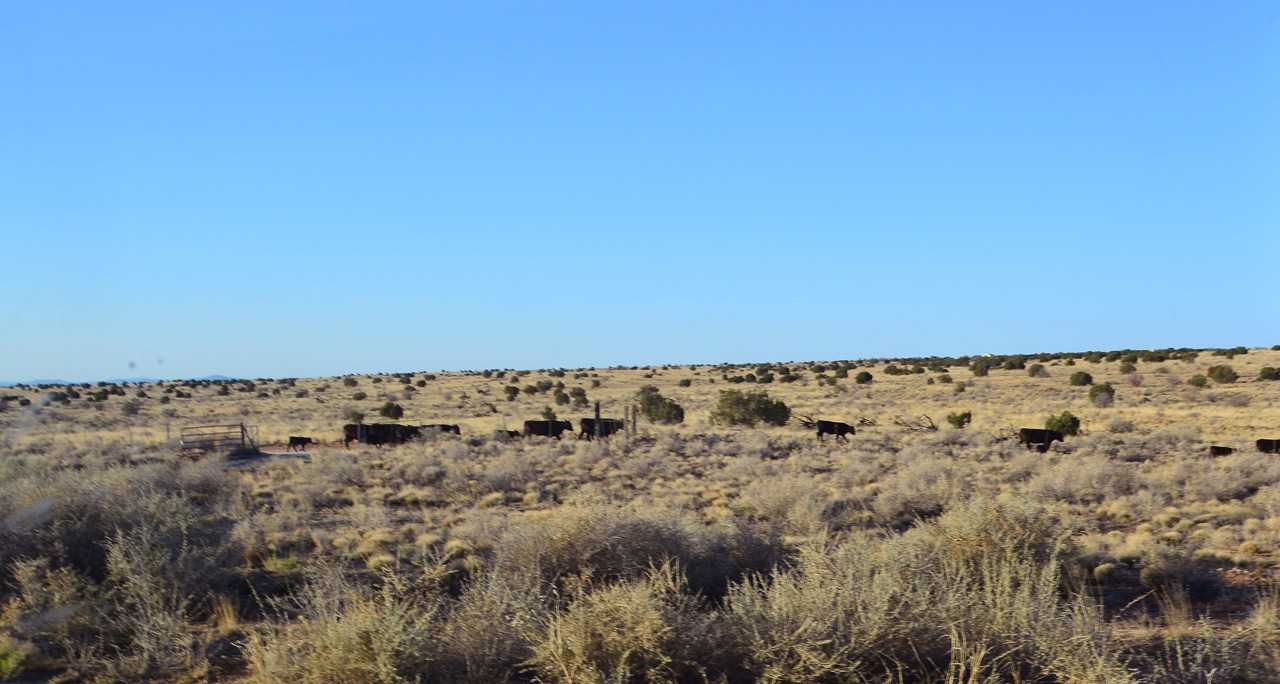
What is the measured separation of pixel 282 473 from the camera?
2281 cm

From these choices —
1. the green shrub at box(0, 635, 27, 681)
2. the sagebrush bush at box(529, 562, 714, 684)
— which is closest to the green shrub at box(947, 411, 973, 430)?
the sagebrush bush at box(529, 562, 714, 684)

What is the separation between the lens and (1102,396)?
133 feet

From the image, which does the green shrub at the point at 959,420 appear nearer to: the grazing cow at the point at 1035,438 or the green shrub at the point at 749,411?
the green shrub at the point at 749,411

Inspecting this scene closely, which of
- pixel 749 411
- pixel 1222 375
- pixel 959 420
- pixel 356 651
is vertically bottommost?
pixel 959 420

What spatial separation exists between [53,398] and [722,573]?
69.5 meters

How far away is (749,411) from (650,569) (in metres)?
27.4

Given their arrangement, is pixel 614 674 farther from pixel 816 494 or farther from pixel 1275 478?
pixel 1275 478

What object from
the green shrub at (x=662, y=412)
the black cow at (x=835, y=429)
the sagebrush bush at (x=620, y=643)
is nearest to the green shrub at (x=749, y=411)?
the green shrub at (x=662, y=412)

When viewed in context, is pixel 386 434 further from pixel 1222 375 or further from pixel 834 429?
pixel 1222 375

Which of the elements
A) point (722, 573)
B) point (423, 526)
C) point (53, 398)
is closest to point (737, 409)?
point (423, 526)

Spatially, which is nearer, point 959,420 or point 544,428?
point 544,428

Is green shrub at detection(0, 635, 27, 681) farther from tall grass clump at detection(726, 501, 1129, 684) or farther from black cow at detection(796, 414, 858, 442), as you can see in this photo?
black cow at detection(796, 414, 858, 442)

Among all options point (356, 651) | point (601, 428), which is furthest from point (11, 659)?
point (601, 428)

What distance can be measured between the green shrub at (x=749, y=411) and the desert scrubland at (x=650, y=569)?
10.8 metres
